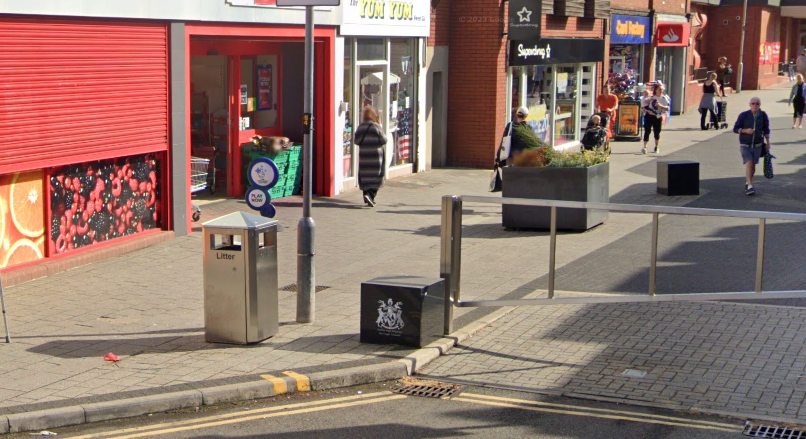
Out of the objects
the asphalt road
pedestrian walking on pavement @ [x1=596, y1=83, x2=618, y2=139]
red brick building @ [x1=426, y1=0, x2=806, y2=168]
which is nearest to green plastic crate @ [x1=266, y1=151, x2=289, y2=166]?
red brick building @ [x1=426, y1=0, x2=806, y2=168]

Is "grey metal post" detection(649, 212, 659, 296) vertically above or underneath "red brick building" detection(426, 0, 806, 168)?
underneath

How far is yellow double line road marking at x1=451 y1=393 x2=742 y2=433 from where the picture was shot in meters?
7.11

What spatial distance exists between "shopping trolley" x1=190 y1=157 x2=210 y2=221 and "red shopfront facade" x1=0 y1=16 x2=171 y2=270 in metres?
1.04

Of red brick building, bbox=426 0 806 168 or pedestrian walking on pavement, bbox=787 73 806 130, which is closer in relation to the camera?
red brick building, bbox=426 0 806 168

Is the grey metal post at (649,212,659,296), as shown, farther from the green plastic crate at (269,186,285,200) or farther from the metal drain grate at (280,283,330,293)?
the green plastic crate at (269,186,285,200)

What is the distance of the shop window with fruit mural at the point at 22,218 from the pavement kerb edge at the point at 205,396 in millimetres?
4520

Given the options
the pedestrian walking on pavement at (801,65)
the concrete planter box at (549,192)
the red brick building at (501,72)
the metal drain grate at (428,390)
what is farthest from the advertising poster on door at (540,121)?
the pedestrian walking on pavement at (801,65)

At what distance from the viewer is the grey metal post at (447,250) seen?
30.0 feet

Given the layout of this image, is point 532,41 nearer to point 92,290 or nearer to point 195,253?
point 195,253

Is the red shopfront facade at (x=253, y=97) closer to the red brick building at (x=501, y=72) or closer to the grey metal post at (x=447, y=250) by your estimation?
the red brick building at (x=501, y=72)

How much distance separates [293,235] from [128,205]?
234 cm

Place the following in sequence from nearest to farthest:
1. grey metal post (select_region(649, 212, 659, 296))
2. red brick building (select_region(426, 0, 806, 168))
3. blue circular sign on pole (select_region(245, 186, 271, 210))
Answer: grey metal post (select_region(649, 212, 659, 296)), blue circular sign on pole (select_region(245, 186, 271, 210)), red brick building (select_region(426, 0, 806, 168))

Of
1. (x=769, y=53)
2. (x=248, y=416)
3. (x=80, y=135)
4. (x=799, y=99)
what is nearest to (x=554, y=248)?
(x=248, y=416)

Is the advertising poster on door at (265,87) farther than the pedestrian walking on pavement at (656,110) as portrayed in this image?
No
